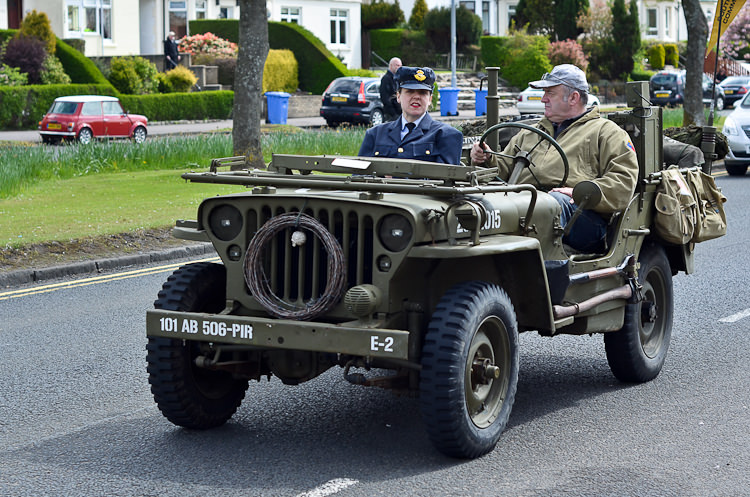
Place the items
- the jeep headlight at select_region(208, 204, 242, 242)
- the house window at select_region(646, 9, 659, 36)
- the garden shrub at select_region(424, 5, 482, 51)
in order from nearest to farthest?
1. the jeep headlight at select_region(208, 204, 242, 242)
2. the garden shrub at select_region(424, 5, 482, 51)
3. the house window at select_region(646, 9, 659, 36)

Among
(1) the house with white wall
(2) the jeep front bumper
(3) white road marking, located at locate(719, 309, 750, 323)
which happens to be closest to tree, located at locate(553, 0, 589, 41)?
(1) the house with white wall

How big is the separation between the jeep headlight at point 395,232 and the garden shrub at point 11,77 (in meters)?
34.7

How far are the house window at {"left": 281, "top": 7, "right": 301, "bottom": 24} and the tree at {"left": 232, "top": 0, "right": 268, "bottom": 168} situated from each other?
125 feet

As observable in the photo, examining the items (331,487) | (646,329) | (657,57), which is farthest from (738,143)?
(657,57)

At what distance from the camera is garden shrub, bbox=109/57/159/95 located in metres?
40.9

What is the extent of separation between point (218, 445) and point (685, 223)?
3.38 meters

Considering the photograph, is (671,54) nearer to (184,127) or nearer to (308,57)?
(308,57)

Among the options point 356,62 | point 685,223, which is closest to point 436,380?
point 685,223

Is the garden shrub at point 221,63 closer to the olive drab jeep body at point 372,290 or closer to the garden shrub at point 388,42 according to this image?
the garden shrub at point 388,42

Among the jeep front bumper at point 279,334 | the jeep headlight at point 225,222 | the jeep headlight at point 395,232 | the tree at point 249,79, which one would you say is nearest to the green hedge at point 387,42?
the tree at point 249,79

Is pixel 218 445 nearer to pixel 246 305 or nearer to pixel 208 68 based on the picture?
pixel 246 305

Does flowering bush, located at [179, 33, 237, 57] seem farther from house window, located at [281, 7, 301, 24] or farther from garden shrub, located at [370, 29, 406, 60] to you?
garden shrub, located at [370, 29, 406, 60]

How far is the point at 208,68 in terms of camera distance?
4703 centimetres

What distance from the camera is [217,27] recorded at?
5422 centimetres
